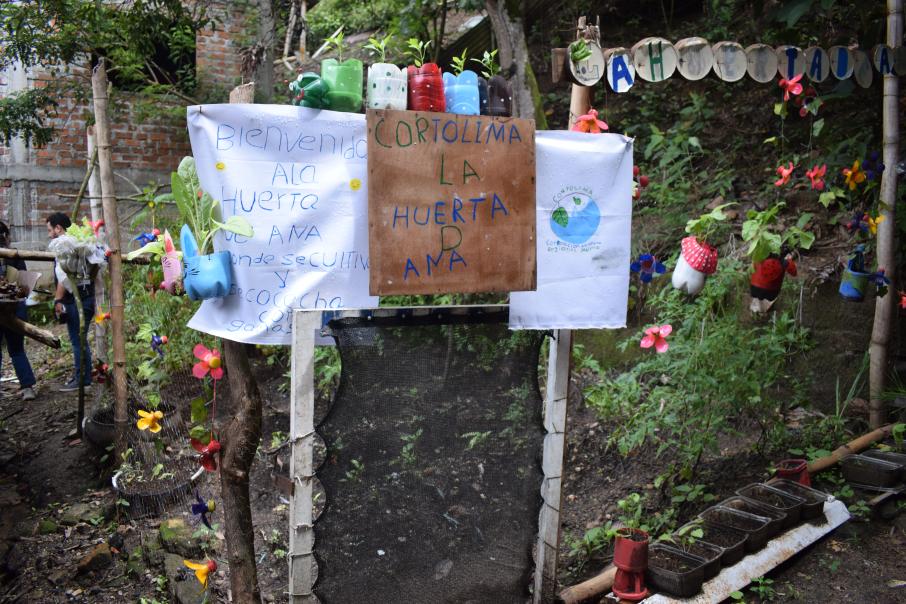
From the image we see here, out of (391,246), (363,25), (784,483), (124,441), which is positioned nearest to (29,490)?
(124,441)

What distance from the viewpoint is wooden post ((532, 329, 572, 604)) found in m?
2.74

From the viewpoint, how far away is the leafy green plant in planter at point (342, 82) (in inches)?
90.3

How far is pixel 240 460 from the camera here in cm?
251

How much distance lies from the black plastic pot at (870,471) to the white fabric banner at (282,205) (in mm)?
2855

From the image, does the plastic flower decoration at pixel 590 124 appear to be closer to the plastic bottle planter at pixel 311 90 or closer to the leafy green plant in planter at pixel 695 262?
the leafy green plant in planter at pixel 695 262

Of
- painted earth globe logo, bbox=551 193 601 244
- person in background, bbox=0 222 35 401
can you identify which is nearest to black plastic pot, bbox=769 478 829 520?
painted earth globe logo, bbox=551 193 601 244

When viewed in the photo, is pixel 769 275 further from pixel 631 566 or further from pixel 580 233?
pixel 631 566

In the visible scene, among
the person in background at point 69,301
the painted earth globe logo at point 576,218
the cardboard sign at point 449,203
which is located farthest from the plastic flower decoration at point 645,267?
the person in background at point 69,301

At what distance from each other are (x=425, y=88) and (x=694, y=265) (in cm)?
164

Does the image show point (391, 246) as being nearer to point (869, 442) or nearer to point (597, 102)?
point (869, 442)

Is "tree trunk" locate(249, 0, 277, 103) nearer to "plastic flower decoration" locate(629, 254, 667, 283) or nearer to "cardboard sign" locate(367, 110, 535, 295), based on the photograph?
"plastic flower decoration" locate(629, 254, 667, 283)

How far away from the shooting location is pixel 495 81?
2488 mm

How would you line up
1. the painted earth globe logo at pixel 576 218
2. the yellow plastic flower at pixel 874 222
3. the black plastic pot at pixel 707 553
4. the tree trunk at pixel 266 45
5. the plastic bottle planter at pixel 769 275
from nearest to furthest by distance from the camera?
the painted earth globe logo at pixel 576 218
the black plastic pot at pixel 707 553
the plastic bottle planter at pixel 769 275
the yellow plastic flower at pixel 874 222
the tree trunk at pixel 266 45

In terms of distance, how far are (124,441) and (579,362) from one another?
117 inches
